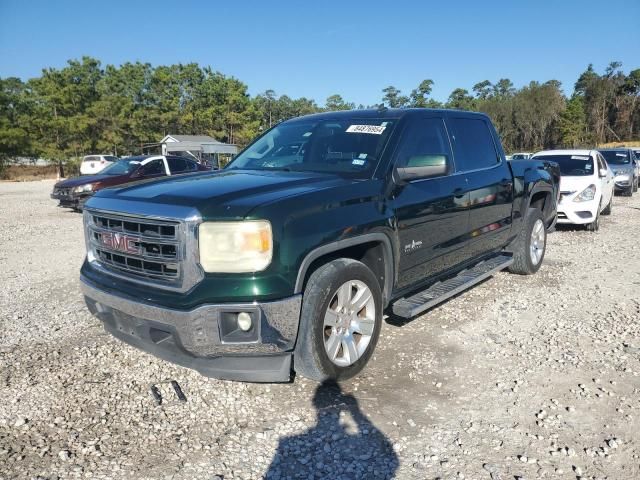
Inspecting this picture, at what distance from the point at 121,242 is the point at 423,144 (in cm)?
257

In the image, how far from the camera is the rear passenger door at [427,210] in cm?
374

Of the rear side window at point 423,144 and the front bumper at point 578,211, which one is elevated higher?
the rear side window at point 423,144

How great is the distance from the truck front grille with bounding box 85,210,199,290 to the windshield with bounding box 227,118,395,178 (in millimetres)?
1400

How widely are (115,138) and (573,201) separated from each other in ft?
137

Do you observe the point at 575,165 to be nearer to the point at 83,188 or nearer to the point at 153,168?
the point at 153,168

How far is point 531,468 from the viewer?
2.53 metres

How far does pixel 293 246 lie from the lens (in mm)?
2861

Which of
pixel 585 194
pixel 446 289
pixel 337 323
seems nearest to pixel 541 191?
pixel 446 289

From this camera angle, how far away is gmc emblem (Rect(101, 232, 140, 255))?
3.07m

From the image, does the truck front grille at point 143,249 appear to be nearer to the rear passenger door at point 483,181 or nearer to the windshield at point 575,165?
the rear passenger door at point 483,181

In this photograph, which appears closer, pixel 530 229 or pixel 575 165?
pixel 530 229

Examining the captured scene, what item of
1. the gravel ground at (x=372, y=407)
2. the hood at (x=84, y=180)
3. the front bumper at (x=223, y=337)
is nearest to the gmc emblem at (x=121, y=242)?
the front bumper at (x=223, y=337)

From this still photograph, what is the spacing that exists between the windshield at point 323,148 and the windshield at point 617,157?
1734 centimetres

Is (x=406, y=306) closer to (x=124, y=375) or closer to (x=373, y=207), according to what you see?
(x=373, y=207)
